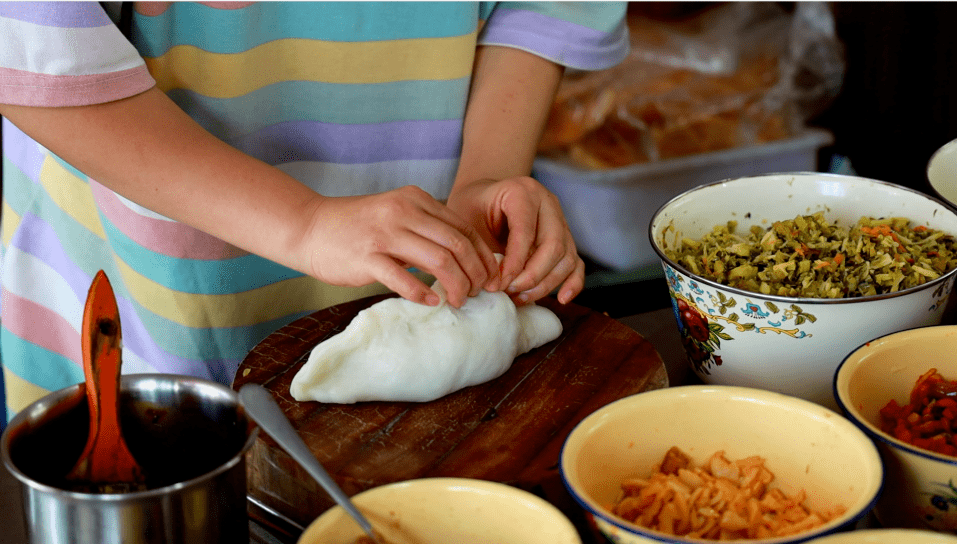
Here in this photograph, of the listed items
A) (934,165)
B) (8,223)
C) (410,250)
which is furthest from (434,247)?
(8,223)

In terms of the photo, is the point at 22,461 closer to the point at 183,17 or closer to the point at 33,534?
the point at 33,534

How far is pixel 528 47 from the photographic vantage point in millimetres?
1481

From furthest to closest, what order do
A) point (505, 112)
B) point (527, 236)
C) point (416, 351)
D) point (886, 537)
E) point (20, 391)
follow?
1. point (20, 391)
2. point (505, 112)
3. point (527, 236)
4. point (416, 351)
5. point (886, 537)

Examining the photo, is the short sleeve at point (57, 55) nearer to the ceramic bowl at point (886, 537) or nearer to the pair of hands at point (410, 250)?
the pair of hands at point (410, 250)

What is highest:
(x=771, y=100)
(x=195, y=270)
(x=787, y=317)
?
(x=787, y=317)

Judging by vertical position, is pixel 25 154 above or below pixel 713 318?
below

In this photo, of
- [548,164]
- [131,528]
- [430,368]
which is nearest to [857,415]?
[430,368]

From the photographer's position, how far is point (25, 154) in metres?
1.57

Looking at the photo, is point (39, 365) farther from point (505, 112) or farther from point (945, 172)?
point (945, 172)

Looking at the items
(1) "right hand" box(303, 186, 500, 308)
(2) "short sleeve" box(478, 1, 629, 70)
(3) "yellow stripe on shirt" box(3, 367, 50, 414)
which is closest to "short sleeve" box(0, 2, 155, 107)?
(1) "right hand" box(303, 186, 500, 308)

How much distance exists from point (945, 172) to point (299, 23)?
3.42 feet

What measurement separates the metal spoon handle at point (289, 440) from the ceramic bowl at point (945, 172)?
3.28 feet

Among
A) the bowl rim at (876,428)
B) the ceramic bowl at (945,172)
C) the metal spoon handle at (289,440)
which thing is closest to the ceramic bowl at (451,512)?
the metal spoon handle at (289,440)

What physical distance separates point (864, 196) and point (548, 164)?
1650 millimetres
